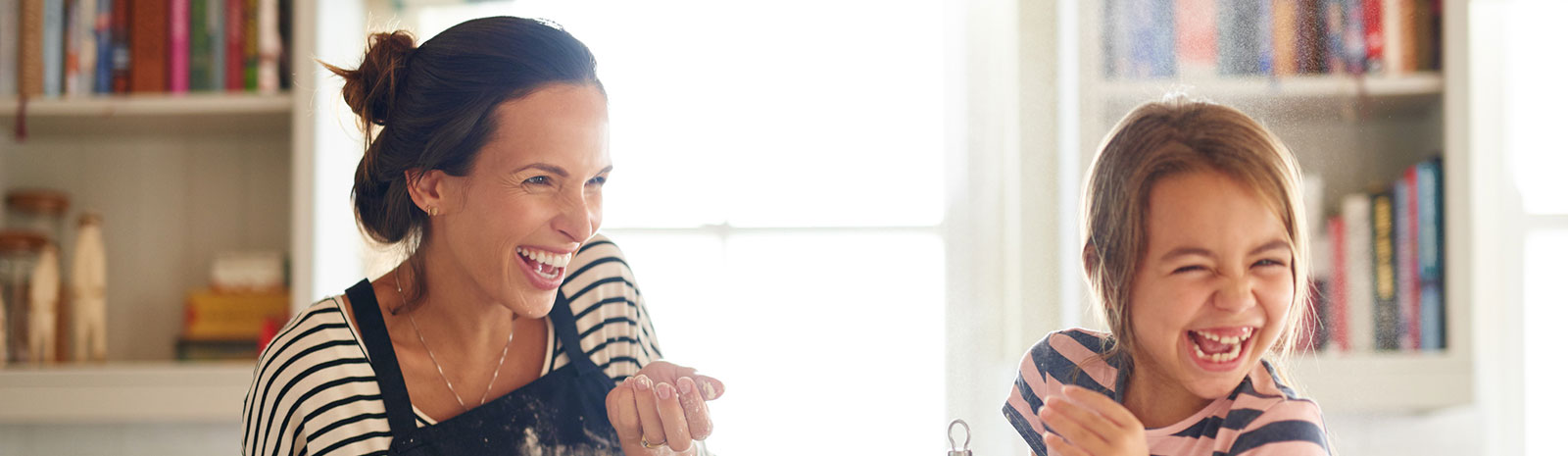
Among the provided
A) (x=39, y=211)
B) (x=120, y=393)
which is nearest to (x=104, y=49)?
(x=39, y=211)

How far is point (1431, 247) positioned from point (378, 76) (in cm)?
76

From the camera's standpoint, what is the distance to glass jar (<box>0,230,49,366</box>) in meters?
1.35

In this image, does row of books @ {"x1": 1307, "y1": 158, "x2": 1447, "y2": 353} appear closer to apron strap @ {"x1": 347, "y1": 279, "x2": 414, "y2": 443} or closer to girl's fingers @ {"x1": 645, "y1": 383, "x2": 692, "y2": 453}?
girl's fingers @ {"x1": 645, "y1": 383, "x2": 692, "y2": 453}

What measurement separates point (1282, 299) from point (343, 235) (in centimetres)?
113

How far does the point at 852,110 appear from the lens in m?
1.06

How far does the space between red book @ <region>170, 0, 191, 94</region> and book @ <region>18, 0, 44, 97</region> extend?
15 cm

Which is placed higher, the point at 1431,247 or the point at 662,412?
the point at 1431,247

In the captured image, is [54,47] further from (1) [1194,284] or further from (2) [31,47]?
(1) [1194,284]

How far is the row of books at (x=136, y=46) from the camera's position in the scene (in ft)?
4.37

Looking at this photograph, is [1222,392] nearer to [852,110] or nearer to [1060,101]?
[1060,101]

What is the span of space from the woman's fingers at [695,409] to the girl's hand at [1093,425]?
0.22 m

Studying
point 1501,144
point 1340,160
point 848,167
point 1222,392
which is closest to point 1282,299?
point 1222,392

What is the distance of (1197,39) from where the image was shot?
77cm

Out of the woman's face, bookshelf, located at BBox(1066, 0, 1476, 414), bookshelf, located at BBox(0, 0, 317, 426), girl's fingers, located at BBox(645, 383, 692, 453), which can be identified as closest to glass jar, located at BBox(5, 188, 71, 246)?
bookshelf, located at BBox(0, 0, 317, 426)
